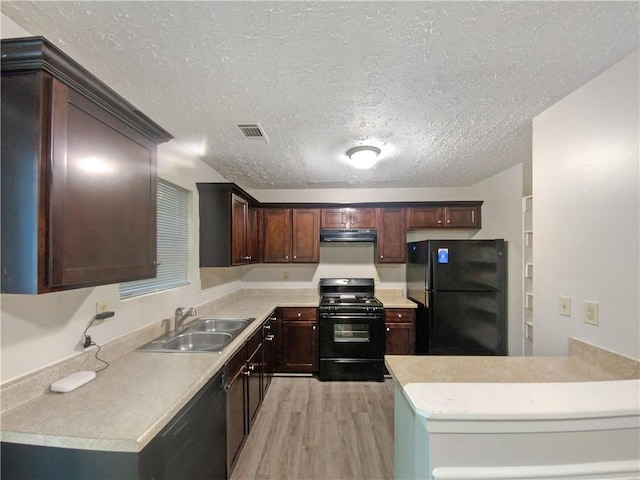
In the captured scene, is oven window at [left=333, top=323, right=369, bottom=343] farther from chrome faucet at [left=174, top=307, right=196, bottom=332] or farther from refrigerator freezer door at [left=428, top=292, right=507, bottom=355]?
chrome faucet at [left=174, top=307, right=196, bottom=332]

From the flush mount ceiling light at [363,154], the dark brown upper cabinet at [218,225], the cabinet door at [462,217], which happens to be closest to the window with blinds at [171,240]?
the dark brown upper cabinet at [218,225]

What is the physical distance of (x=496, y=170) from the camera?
3.05m

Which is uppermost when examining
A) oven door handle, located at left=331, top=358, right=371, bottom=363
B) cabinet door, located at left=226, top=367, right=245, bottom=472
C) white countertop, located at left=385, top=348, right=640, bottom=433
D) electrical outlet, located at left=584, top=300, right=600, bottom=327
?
electrical outlet, located at left=584, top=300, right=600, bottom=327

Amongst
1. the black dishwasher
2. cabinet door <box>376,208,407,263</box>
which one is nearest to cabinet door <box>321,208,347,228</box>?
cabinet door <box>376,208,407,263</box>

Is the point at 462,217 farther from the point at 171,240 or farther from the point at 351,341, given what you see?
the point at 171,240

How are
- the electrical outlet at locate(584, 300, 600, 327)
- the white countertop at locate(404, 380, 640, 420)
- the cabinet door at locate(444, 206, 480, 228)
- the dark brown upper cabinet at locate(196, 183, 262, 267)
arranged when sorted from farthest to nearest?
the cabinet door at locate(444, 206, 480, 228) < the dark brown upper cabinet at locate(196, 183, 262, 267) < the electrical outlet at locate(584, 300, 600, 327) < the white countertop at locate(404, 380, 640, 420)

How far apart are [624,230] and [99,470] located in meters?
2.46

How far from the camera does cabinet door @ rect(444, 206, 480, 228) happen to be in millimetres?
3592

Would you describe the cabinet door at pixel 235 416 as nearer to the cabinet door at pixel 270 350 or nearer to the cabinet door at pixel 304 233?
the cabinet door at pixel 270 350

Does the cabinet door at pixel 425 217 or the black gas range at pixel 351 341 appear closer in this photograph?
the black gas range at pixel 351 341

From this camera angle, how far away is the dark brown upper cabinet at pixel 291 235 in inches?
146

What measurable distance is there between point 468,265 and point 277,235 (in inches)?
Answer: 96.9

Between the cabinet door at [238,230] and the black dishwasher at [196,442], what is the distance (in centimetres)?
139

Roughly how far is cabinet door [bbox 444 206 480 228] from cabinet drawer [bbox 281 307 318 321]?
2.20 meters
